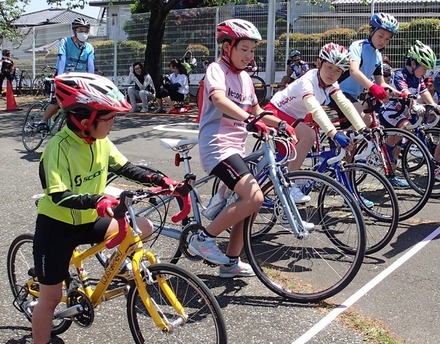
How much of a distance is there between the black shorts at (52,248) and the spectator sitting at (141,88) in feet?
44.9

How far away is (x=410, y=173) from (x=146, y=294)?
15.9 feet

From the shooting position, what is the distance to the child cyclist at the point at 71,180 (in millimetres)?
3297

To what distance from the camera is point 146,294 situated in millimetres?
3291

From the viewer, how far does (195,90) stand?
20031 millimetres

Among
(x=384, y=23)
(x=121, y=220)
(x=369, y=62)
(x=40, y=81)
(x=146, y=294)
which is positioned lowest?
(x=146, y=294)

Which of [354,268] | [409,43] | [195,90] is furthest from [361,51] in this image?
[195,90]

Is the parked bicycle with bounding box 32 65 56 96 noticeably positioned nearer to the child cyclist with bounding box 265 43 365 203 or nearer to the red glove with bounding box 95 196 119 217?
the child cyclist with bounding box 265 43 365 203

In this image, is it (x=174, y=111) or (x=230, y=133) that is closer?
(x=230, y=133)

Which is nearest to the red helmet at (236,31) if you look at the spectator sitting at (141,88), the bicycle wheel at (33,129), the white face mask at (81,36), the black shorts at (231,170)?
the black shorts at (231,170)

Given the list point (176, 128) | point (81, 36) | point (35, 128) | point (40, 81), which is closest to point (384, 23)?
point (81, 36)

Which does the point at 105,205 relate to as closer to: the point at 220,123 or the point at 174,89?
the point at 220,123

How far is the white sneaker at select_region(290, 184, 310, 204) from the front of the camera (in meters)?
4.66

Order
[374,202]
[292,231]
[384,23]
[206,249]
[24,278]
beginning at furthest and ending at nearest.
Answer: [384,23], [374,202], [206,249], [292,231], [24,278]

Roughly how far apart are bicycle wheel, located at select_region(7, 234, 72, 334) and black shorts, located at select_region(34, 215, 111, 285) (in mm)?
423
